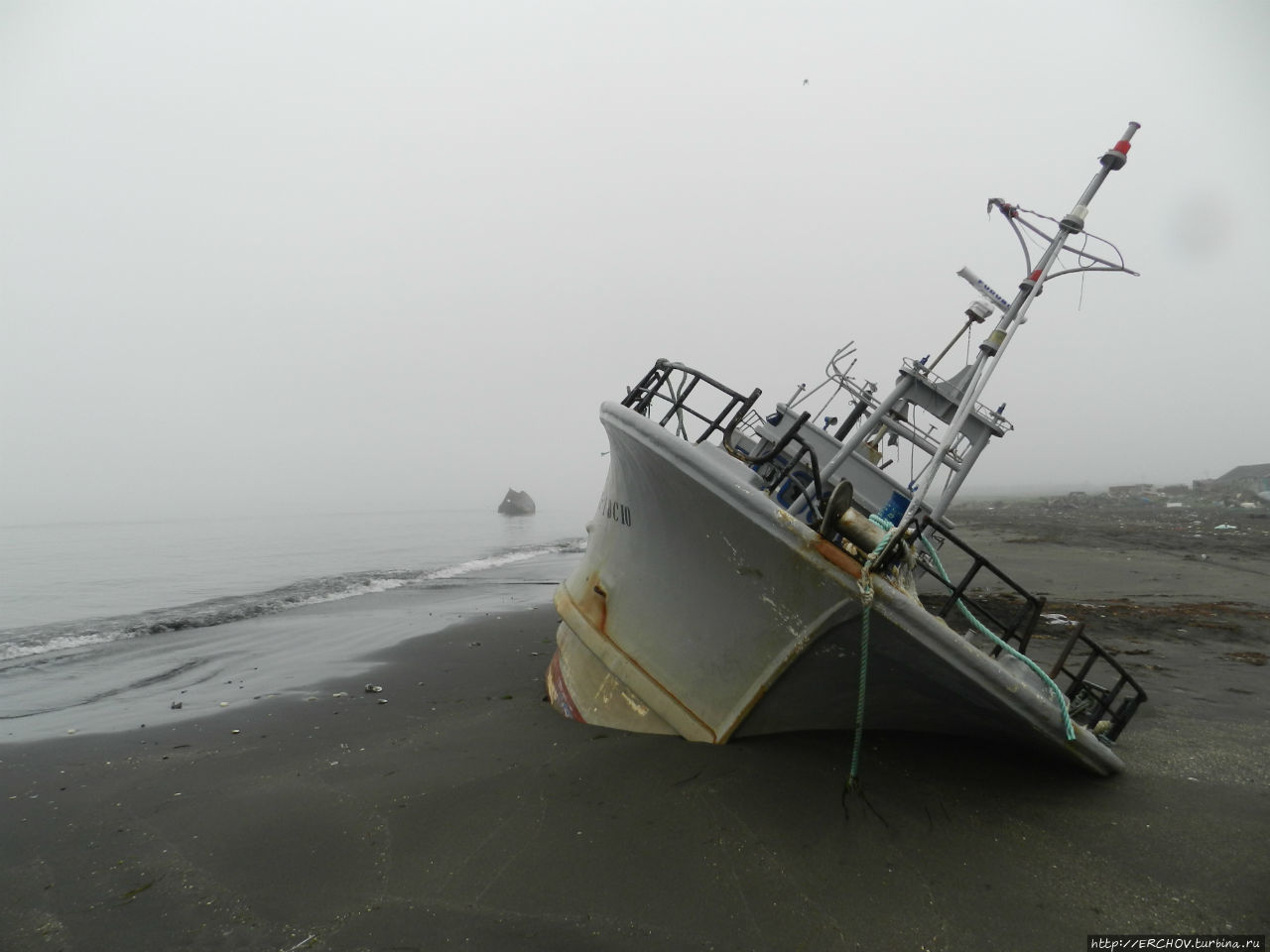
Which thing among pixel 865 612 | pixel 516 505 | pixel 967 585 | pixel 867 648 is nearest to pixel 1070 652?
pixel 967 585

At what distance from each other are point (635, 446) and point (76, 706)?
311 inches

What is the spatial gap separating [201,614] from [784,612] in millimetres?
14568

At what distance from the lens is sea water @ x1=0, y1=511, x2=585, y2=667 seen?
12680mm

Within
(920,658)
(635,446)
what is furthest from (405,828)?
(920,658)

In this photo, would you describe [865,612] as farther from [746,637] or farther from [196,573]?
[196,573]

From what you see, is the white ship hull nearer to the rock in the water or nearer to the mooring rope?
the mooring rope

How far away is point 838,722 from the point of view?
4316 mm

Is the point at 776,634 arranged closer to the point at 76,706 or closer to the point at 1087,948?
Result: the point at 1087,948

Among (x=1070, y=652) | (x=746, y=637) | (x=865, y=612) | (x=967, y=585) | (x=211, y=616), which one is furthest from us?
(x=211, y=616)

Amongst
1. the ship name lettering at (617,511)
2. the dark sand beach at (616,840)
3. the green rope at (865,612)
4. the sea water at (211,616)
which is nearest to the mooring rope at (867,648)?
the green rope at (865,612)

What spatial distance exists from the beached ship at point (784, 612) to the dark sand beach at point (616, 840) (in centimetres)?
29

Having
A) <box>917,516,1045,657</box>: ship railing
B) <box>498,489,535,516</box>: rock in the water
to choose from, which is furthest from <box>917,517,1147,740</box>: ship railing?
<box>498,489,535,516</box>: rock in the water

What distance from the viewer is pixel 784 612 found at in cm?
375

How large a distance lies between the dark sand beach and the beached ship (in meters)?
0.29
